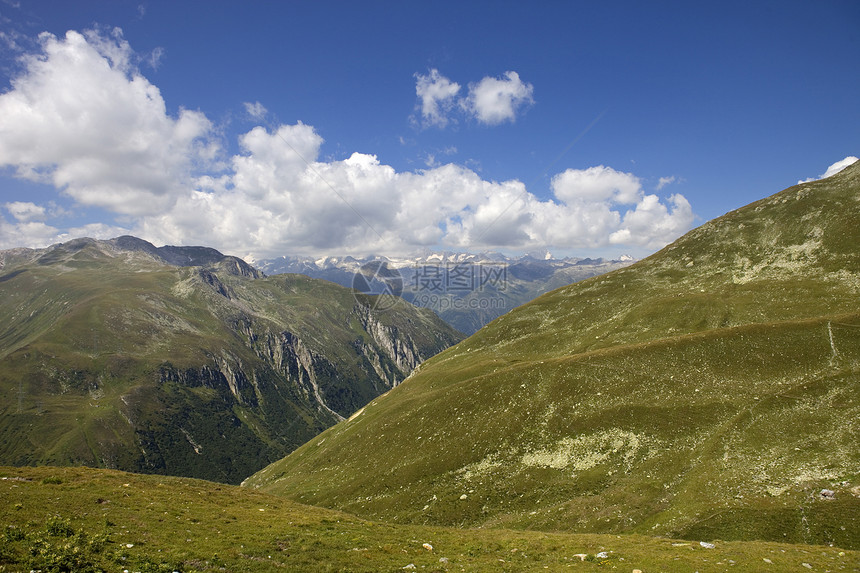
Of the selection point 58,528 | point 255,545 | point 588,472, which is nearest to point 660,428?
point 588,472

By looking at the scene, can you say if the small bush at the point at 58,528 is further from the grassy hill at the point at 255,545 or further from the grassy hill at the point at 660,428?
the grassy hill at the point at 660,428

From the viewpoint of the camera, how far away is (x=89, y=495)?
26266 mm

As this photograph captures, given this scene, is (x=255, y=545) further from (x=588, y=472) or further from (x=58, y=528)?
(x=588, y=472)

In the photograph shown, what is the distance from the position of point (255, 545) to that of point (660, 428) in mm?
51946

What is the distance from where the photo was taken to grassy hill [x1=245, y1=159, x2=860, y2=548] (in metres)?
38.7

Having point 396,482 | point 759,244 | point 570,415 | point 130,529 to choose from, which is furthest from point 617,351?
point 759,244

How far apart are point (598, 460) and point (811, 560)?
93.0 ft

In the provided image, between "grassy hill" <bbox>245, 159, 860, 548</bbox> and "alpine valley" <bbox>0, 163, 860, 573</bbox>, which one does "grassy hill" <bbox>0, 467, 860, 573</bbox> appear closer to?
"alpine valley" <bbox>0, 163, 860, 573</bbox>

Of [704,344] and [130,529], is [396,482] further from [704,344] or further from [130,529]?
[704,344]

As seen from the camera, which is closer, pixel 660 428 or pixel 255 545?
pixel 255 545

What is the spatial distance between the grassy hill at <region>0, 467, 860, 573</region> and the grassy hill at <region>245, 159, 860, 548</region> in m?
12.6

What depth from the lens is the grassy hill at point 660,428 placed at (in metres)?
38.7

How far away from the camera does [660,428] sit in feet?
171

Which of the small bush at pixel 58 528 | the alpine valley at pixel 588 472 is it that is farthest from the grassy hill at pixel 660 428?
the small bush at pixel 58 528
